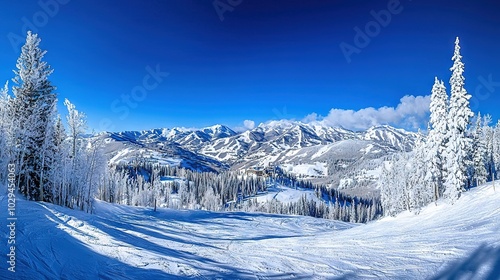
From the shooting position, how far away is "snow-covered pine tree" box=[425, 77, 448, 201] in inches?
1512

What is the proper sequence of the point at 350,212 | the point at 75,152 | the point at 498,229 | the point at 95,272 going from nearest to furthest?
the point at 95,272 → the point at 498,229 → the point at 75,152 → the point at 350,212

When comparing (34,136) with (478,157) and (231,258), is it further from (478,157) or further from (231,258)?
(478,157)

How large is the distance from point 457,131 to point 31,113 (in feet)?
168

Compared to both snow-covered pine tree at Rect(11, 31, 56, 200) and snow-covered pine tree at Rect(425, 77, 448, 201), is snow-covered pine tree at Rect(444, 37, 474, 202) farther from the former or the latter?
snow-covered pine tree at Rect(11, 31, 56, 200)

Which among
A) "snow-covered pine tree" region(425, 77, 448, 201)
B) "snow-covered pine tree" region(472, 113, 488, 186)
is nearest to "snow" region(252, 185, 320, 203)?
"snow-covered pine tree" region(472, 113, 488, 186)

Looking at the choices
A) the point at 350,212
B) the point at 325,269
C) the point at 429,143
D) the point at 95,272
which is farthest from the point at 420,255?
the point at 350,212

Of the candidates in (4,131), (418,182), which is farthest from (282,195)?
(4,131)

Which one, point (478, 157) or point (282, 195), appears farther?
point (282, 195)

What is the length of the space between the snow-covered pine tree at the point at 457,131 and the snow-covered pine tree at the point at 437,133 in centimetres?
206

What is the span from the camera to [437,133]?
130 ft

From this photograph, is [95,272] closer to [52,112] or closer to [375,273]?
[375,273]

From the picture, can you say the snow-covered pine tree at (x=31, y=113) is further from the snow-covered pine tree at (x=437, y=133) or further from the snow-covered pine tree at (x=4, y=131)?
the snow-covered pine tree at (x=437, y=133)

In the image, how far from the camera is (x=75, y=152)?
3916cm

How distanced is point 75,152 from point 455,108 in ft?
172
